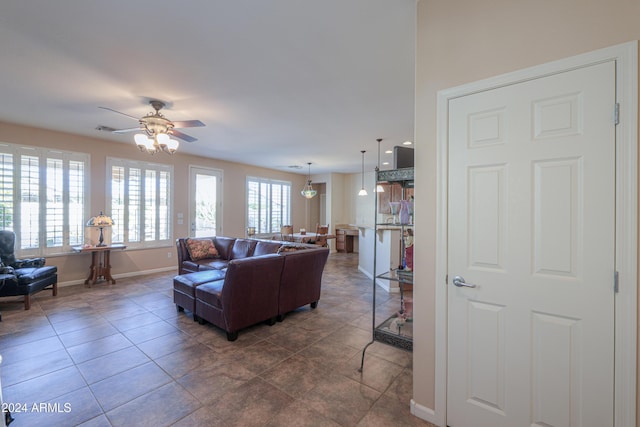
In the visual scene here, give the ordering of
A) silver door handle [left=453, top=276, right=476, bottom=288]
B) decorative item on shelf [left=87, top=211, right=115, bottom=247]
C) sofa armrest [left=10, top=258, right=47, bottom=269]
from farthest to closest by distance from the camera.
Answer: decorative item on shelf [left=87, top=211, right=115, bottom=247] < sofa armrest [left=10, top=258, right=47, bottom=269] < silver door handle [left=453, top=276, right=476, bottom=288]

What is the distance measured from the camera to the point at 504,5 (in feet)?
5.15

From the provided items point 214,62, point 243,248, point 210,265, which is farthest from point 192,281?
point 214,62

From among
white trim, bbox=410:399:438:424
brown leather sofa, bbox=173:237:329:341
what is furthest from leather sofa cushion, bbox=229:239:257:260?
white trim, bbox=410:399:438:424

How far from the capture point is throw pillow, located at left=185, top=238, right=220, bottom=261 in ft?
16.6

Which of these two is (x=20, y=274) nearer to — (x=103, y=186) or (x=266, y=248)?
(x=103, y=186)

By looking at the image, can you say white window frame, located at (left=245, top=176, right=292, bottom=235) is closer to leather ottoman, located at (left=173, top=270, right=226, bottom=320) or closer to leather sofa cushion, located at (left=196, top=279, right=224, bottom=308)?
leather ottoman, located at (left=173, top=270, right=226, bottom=320)

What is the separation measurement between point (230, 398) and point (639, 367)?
238 cm

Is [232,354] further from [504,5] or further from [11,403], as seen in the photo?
[504,5]

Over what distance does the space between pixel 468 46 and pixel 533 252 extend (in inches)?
50.7

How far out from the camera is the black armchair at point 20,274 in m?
3.61

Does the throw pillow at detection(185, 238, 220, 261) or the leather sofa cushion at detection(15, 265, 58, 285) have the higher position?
the throw pillow at detection(185, 238, 220, 261)

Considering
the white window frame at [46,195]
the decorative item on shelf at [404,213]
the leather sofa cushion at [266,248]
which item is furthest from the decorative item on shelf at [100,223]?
the decorative item on shelf at [404,213]

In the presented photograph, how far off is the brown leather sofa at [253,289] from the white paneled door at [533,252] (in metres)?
2.04

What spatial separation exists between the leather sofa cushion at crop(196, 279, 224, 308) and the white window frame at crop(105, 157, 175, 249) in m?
3.43
